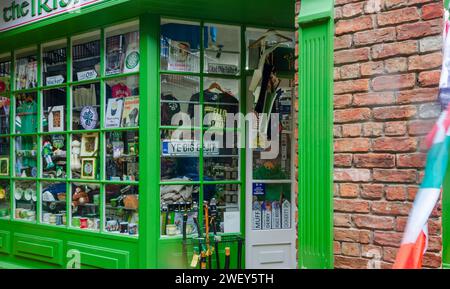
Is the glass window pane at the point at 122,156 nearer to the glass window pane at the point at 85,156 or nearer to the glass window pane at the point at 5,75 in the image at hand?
the glass window pane at the point at 85,156

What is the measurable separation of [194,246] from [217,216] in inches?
16.9

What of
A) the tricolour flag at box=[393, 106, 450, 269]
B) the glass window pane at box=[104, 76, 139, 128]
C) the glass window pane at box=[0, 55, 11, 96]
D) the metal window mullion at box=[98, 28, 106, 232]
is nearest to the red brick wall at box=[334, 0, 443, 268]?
the tricolour flag at box=[393, 106, 450, 269]

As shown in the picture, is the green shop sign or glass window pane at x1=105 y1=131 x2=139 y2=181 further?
the green shop sign

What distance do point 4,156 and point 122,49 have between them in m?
3.00

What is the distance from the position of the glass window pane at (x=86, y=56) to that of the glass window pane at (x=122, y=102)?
1.14 feet

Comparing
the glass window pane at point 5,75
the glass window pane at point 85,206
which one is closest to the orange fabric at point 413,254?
the glass window pane at point 85,206

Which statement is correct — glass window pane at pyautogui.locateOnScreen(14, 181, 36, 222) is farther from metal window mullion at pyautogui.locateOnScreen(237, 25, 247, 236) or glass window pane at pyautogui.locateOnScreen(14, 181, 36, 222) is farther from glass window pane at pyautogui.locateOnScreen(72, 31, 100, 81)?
metal window mullion at pyautogui.locateOnScreen(237, 25, 247, 236)

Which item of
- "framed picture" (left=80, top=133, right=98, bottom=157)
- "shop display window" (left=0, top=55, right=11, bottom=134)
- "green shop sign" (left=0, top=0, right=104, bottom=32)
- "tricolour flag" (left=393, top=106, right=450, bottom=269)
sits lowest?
"tricolour flag" (left=393, top=106, right=450, bottom=269)

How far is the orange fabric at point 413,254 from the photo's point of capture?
13.0ft

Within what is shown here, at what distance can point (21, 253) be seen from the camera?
815cm

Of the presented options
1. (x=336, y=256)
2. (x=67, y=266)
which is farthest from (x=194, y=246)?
(x=336, y=256)

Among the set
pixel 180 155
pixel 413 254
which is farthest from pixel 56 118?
pixel 413 254

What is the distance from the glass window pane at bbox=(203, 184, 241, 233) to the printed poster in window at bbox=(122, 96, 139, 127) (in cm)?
104

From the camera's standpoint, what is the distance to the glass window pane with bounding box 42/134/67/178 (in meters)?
7.61
